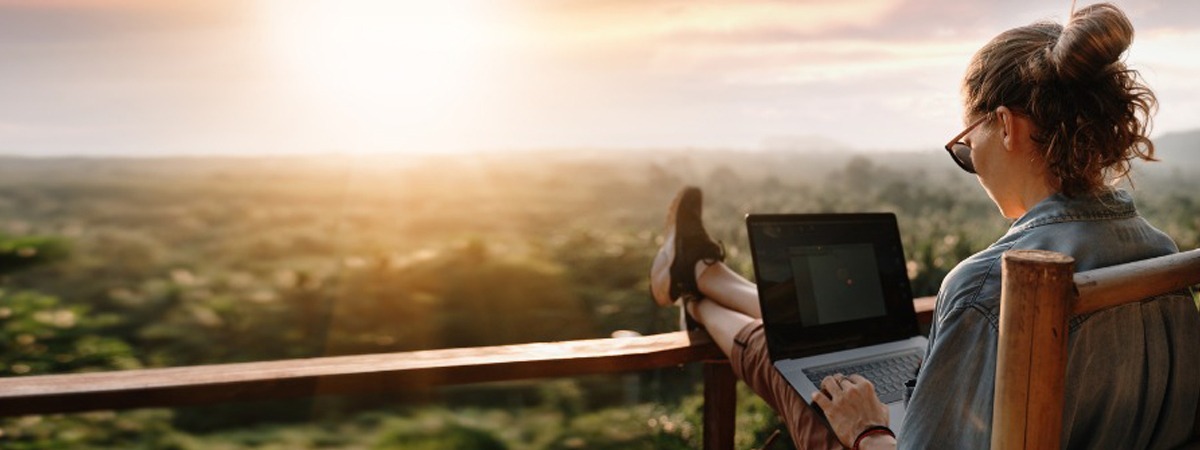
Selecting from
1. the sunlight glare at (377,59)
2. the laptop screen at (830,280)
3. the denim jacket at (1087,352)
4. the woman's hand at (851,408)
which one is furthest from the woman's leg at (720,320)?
Result: the sunlight glare at (377,59)

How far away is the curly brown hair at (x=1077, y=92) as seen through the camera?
946 millimetres

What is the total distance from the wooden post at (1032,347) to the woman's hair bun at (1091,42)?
1.24 feet

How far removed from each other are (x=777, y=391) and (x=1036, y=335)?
2.73ft

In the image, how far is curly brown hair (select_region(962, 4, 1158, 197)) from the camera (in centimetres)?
95

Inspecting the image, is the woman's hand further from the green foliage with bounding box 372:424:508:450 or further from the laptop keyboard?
the green foliage with bounding box 372:424:508:450

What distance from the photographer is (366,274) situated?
3.98 m

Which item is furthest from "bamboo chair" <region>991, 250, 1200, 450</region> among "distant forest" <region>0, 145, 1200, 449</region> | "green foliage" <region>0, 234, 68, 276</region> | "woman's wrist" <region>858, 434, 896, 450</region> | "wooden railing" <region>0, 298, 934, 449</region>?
"green foliage" <region>0, 234, 68, 276</region>

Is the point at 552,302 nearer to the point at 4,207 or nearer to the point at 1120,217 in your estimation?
the point at 4,207

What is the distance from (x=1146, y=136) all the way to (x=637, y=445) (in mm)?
2869

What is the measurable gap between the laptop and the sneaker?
0.52 meters

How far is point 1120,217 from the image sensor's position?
101 centimetres

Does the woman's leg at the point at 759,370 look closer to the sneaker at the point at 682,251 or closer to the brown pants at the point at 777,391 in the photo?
the brown pants at the point at 777,391

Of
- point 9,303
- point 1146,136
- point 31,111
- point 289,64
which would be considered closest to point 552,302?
point 289,64

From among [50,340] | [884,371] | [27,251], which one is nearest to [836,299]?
[884,371]
